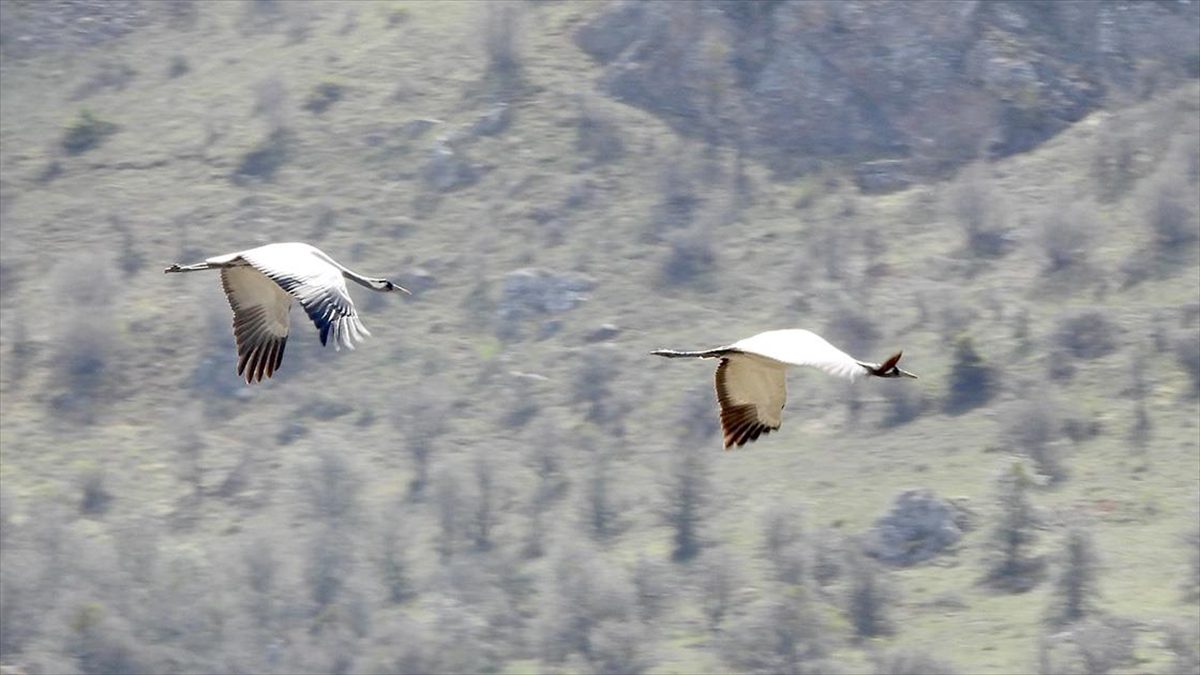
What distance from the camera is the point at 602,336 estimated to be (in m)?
64.7

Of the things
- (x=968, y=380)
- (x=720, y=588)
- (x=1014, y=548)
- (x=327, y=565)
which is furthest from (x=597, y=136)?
(x=1014, y=548)

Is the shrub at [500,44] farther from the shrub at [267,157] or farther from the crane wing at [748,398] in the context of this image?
the crane wing at [748,398]

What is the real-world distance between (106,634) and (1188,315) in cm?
2668

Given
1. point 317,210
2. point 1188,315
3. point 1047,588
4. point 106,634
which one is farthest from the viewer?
point 317,210

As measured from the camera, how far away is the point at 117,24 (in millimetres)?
82875

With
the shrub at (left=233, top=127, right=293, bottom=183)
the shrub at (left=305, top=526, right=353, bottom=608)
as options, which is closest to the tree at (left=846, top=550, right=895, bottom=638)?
the shrub at (left=305, top=526, right=353, bottom=608)

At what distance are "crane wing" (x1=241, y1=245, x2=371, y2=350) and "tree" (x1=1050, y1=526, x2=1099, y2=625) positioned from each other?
1303 inches

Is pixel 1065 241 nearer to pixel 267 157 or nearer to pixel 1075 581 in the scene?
pixel 1075 581

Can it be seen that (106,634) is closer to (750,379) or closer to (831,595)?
(831,595)

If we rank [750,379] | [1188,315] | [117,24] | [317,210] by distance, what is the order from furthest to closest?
[117,24] → [317,210] → [1188,315] → [750,379]

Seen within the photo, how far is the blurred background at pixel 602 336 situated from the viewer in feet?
181

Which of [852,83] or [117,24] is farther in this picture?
[117,24]

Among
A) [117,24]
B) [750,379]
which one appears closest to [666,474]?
[117,24]

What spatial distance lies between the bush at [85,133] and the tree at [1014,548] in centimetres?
3372
